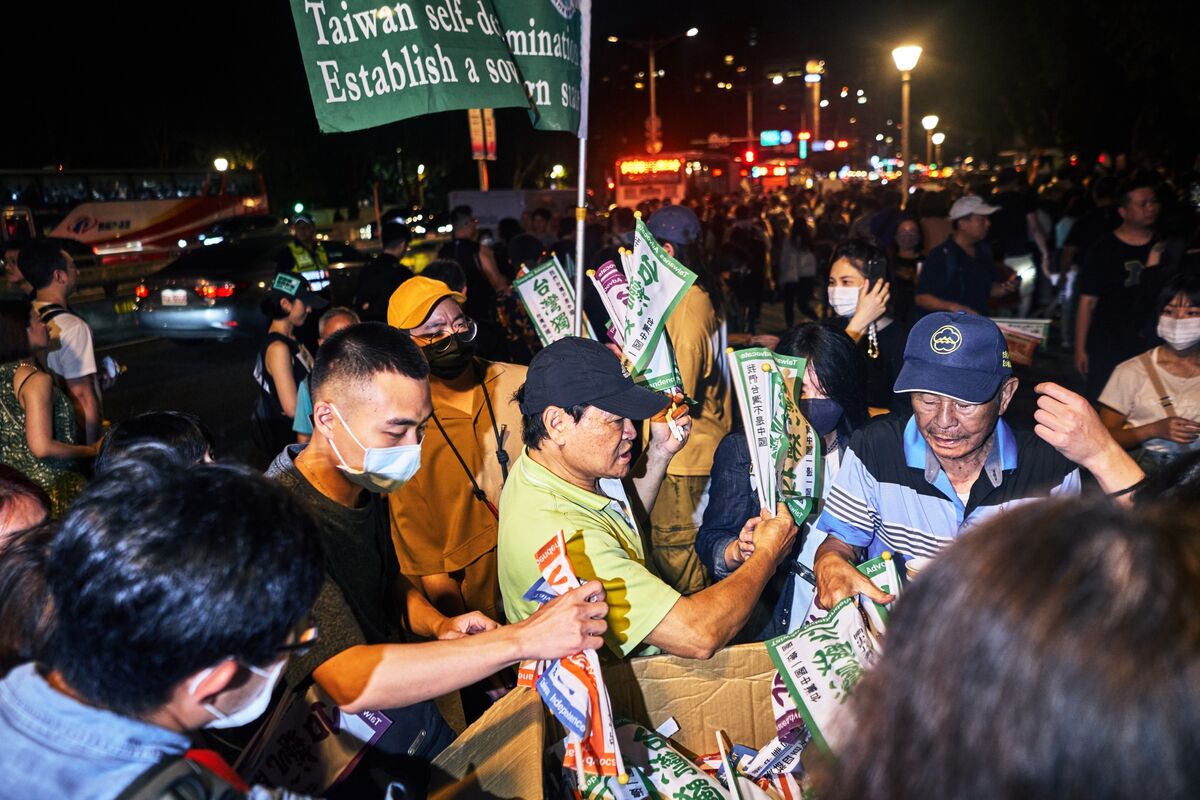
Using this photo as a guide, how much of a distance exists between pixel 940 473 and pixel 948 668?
70.2 inches

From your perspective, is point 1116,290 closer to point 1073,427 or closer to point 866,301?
point 866,301

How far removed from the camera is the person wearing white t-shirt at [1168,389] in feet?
13.1

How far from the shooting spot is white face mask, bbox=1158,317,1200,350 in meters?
3.97

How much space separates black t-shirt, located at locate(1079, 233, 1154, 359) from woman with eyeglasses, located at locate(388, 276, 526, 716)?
4.72m

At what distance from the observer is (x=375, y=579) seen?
104 inches

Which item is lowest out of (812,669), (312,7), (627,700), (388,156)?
(627,700)

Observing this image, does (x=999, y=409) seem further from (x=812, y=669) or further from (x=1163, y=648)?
(x=1163, y=648)

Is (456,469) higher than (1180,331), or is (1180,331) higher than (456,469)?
(1180,331)

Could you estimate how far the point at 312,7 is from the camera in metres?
3.34

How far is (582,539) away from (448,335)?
6.07 ft

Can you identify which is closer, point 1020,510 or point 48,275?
point 1020,510

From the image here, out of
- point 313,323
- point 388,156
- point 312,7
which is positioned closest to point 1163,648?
point 312,7

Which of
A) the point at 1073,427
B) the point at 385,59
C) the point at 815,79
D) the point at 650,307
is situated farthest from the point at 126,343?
the point at 815,79

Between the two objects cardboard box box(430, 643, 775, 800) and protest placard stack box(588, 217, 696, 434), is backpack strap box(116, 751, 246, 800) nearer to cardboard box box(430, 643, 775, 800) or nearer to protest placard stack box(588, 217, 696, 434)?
cardboard box box(430, 643, 775, 800)
